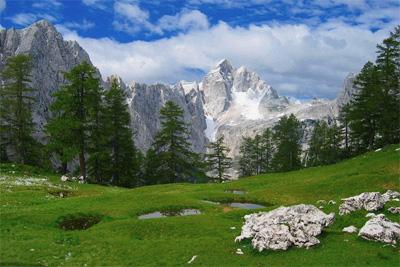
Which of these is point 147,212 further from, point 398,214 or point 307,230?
point 398,214

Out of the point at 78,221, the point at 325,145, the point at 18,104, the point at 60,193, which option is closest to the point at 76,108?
the point at 18,104

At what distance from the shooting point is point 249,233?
2786 cm

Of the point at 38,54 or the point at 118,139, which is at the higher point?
the point at 38,54

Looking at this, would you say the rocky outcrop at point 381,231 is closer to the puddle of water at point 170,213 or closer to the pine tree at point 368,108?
the puddle of water at point 170,213

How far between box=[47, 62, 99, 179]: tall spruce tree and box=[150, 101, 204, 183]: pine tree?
1818 centimetres

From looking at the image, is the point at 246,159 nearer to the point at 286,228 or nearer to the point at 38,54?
the point at 286,228

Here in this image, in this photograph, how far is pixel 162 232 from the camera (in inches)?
Result: 1266

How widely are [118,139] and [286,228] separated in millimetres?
55460

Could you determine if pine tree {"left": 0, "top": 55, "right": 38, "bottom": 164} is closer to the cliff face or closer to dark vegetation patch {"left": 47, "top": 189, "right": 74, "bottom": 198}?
dark vegetation patch {"left": 47, "top": 189, "right": 74, "bottom": 198}

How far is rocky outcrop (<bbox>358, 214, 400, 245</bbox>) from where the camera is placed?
25.8 metres

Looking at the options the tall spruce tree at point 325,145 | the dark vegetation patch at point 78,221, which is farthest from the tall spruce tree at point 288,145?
the dark vegetation patch at point 78,221

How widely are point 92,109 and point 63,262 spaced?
45139 millimetres

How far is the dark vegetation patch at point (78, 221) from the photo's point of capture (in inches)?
1405

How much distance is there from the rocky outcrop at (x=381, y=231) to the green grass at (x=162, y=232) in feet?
1.70
